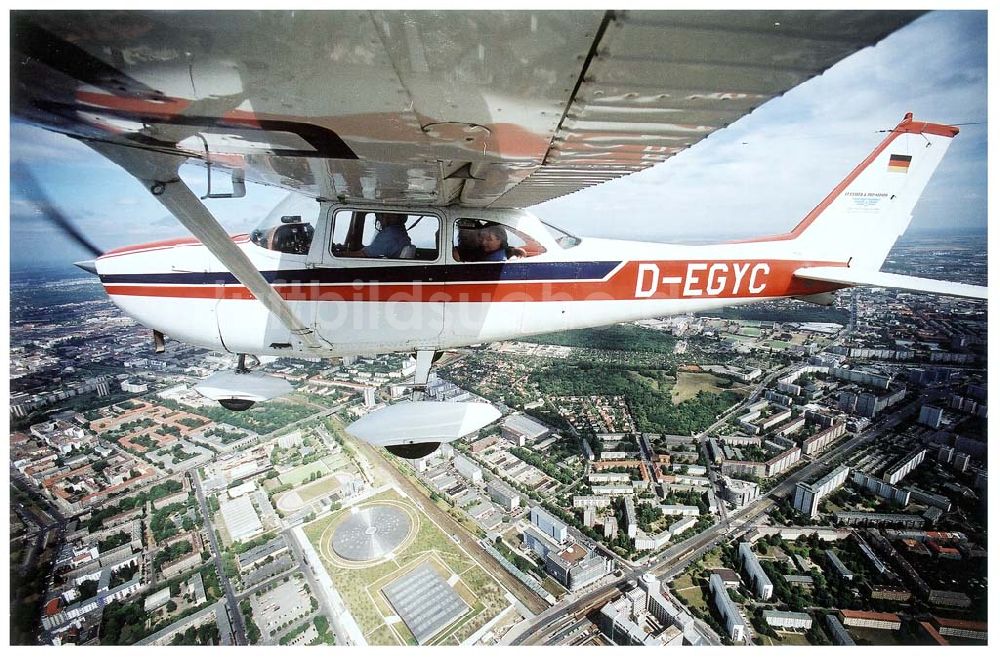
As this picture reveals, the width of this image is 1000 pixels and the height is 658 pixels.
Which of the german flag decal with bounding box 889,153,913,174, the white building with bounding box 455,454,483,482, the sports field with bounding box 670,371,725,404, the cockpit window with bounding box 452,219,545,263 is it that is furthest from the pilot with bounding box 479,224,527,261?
the sports field with bounding box 670,371,725,404

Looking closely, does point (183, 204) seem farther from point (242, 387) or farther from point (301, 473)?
point (301, 473)

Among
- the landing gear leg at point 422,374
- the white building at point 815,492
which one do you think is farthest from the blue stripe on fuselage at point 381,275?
the white building at point 815,492

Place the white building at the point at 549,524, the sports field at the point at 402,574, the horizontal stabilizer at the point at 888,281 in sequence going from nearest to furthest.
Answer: the horizontal stabilizer at the point at 888,281 < the sports field at the point at 402,574 < the white building at the point at 549,524

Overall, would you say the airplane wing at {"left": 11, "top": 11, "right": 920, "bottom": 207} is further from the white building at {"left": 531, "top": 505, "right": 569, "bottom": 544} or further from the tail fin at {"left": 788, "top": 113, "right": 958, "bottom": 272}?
the white building at {"left": 531, "top": 505, "right": 569, "bottom": 544}

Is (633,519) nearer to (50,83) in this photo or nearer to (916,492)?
(916,492)

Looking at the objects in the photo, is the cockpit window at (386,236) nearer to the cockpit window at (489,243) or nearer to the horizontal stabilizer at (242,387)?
the cockpit window at (489,243)

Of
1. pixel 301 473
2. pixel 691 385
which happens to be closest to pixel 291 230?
pixel 301 473
